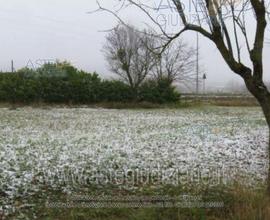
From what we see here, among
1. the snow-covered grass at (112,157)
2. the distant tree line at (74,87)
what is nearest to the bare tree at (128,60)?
the distant tree line at (74,87)

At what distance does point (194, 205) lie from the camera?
529 cm

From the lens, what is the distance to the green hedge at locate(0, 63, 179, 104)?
114 ft

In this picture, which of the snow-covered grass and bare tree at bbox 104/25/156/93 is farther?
bare tree at bbox 104/25/156/93

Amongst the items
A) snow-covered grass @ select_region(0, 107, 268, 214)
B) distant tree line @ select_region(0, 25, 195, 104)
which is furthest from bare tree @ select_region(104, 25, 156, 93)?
snow-covered grass @ select_region(0, 107, 268, 214)

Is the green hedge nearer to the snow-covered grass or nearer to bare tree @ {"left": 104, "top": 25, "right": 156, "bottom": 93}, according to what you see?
bare tree @ {"left": 104, "top": 25, "right": 156, "bottom": 93}

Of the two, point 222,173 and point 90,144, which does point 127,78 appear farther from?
point 222,173

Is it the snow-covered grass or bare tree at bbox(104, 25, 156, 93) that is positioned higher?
bare tree at bbox(104, 25, 156, 93)

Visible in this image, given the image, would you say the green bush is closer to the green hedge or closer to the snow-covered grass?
the green hedge

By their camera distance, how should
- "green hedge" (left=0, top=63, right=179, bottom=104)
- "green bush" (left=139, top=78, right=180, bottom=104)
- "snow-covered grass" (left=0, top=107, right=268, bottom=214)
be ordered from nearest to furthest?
"snow-covered grass" (left=0, top=107, right=268, bottom=214), "green hedge" (left=0, top=63, right=179, bottom=104), "green bush" (left=139, top=78, right=180, bottom=104)

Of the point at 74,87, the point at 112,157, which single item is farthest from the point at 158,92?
the point at 112,157

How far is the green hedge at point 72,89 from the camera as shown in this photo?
1369 inches

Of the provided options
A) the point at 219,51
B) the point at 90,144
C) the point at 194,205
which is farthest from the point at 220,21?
the point at 90,144

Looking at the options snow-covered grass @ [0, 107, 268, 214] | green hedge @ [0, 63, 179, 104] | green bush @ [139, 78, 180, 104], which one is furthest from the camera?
green bush @ [139, 78, 180, 104]

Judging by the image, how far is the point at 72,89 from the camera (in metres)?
35.3
